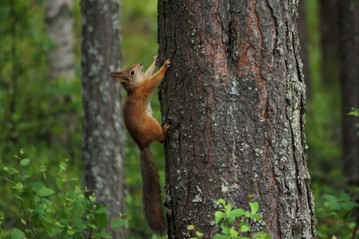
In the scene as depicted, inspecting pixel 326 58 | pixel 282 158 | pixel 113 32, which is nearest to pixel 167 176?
pixel 282 158

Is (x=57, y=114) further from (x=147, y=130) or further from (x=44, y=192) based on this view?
(x=44, y=192)

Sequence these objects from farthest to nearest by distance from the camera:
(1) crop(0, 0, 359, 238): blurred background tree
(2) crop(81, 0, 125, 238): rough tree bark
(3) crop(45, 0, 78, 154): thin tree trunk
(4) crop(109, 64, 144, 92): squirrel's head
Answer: (3) crop(45, 0, 78, 154): thin tree trunk → (1) crop(0, 0, 359, 238): blurred background tree → (2) crop(81, 0, 125, 238): rough tree bark → (4) crop(109, 64, 144, 92): squirrel's head

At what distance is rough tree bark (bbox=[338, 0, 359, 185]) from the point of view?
27.3 feet

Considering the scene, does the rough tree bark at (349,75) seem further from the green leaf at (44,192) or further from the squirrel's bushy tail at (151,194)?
the green leaf at (44,192)

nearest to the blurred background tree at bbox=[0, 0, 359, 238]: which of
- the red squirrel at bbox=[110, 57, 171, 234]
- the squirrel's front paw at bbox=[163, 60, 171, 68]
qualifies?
the red squirrel at bbox=[110, 57, 171, 234]

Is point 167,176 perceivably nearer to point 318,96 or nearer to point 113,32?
point 113,32

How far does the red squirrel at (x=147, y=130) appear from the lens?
414 centimetres

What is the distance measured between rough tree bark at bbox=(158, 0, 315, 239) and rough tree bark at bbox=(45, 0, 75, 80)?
7.63m

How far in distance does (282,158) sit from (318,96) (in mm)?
12003

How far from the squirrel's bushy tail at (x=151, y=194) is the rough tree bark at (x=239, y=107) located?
16.0 inches

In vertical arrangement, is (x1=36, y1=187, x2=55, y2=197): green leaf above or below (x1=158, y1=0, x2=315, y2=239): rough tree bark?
below

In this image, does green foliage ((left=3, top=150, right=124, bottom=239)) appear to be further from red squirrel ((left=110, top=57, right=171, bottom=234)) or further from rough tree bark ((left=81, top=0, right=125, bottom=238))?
rough tree bark ((left=81, top=0, right=125, bottom=238))

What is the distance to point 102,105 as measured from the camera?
697cm

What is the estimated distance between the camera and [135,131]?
4566 millimetres
